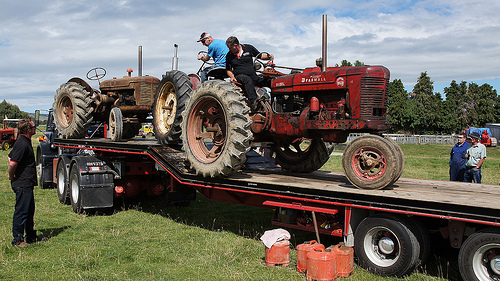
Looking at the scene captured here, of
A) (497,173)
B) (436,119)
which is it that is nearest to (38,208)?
(497,173)

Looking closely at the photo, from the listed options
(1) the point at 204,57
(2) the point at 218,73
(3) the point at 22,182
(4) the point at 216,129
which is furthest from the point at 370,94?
(3) the point at 22,182

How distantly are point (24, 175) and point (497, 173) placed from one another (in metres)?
15.4

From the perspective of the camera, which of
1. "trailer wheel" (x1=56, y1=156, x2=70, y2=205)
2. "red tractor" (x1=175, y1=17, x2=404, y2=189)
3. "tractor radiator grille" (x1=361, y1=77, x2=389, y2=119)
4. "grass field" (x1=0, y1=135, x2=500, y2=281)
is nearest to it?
"grass field" (x1=0, y1=135, x2=500, y2=281)

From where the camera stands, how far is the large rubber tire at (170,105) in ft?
26.8

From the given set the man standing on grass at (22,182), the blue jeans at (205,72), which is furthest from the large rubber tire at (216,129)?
the man standing on grass at (22,182)

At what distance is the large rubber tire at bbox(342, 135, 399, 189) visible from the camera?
5531 millimetres

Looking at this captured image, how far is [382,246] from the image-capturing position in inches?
206

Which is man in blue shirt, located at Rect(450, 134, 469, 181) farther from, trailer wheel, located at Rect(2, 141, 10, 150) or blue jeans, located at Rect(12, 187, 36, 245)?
trailer wheel, located at Rect(2, 141, 10, 150)

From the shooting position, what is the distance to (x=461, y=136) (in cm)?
982

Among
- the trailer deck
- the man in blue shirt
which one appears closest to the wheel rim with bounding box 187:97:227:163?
the trailer deck

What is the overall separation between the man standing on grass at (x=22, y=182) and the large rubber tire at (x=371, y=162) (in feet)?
14.8

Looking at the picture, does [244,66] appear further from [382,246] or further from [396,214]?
[382,246]

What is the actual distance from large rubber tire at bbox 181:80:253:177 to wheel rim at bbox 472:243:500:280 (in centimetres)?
324

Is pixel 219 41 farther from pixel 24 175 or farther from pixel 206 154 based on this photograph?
pixel 24 175
